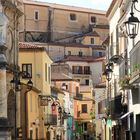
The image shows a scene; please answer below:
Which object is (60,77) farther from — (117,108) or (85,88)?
(117,108)

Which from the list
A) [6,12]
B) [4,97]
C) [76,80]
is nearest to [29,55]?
[6,12]

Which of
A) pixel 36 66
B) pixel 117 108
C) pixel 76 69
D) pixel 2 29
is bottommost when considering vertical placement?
pixel 117 108

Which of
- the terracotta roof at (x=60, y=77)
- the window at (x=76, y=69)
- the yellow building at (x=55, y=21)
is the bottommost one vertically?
the terracotta roof at (x=60, y=77)

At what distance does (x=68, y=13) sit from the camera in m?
109

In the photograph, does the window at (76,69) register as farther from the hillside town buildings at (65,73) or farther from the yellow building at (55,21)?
the yellow building at (55,21)

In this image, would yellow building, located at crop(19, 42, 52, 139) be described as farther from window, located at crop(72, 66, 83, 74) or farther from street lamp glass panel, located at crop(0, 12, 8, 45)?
window, located at crop(72, 66, 83, 74)

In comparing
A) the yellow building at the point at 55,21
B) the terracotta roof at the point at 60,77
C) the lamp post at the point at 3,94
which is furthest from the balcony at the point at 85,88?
the lamp post at the point at 3,94

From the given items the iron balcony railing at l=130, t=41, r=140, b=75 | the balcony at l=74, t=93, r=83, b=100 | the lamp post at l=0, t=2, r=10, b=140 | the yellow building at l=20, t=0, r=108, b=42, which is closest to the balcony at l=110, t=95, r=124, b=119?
the lamp post at l=0, t=2, r=10, b=140

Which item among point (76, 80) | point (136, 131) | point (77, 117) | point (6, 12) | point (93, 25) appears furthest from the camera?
point (93, 25)

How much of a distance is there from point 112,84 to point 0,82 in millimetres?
16826

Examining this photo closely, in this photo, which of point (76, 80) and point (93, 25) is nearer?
point (76, 80)

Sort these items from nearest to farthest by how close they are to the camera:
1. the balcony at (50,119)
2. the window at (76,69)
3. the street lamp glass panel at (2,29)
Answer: the street lamp glass panel at (2,29) → the balcony at (50,119) → the window at (76,69)

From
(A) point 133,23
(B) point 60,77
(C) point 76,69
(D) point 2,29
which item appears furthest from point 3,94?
(C) point 76,69

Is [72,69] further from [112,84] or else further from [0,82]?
[0,82]
